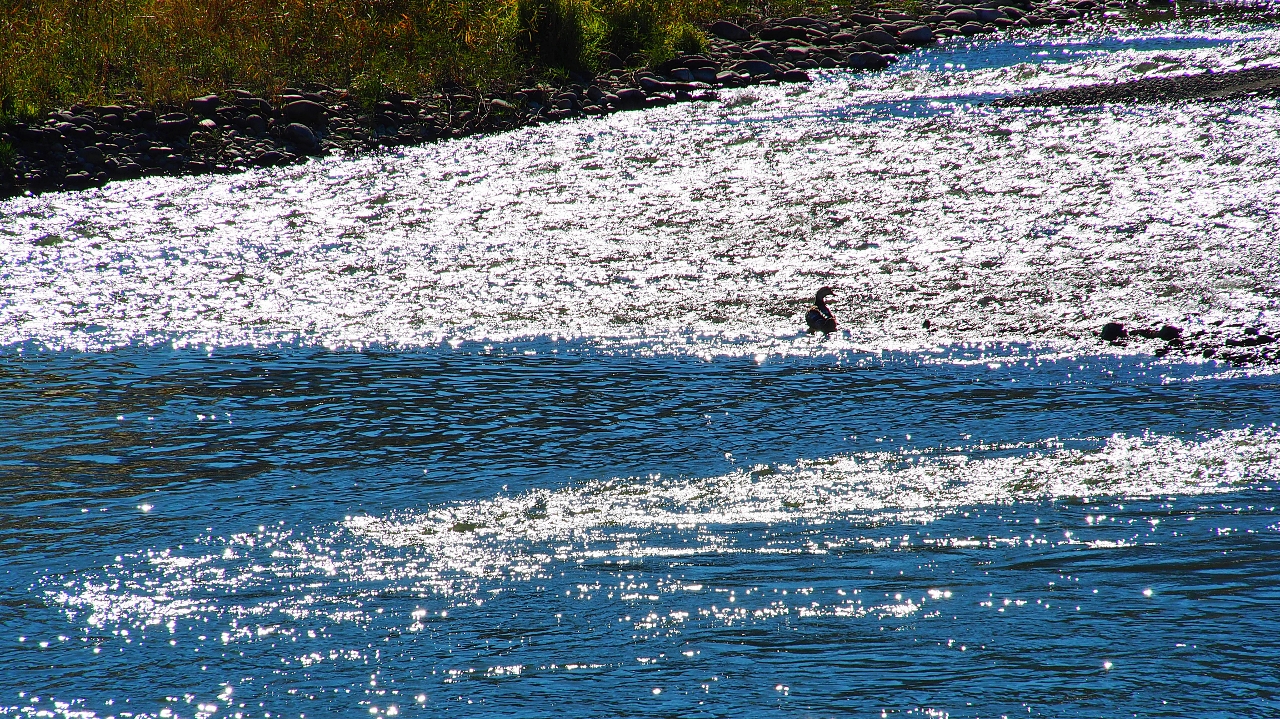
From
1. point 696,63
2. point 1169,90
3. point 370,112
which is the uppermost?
point 1169,90

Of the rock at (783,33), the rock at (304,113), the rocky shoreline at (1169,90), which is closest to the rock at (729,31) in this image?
the rock at (783,33)

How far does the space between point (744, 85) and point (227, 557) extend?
8.60 meters

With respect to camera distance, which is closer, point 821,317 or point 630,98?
point 821,317

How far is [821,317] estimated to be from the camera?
19.7 ft

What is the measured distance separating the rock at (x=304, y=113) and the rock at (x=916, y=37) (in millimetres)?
6141

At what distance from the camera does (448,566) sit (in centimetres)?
378

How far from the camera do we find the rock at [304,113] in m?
9.99

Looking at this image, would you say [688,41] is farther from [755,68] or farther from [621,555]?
[621,555]

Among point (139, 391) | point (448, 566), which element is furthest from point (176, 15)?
point (448, 566)

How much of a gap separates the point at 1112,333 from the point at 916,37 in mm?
7840

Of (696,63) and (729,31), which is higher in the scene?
(729,31)

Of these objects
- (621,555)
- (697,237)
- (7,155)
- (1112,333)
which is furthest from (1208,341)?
(7,155)

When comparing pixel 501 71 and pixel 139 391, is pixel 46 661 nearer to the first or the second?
pixel 139 391

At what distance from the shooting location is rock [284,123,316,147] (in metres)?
9.68
